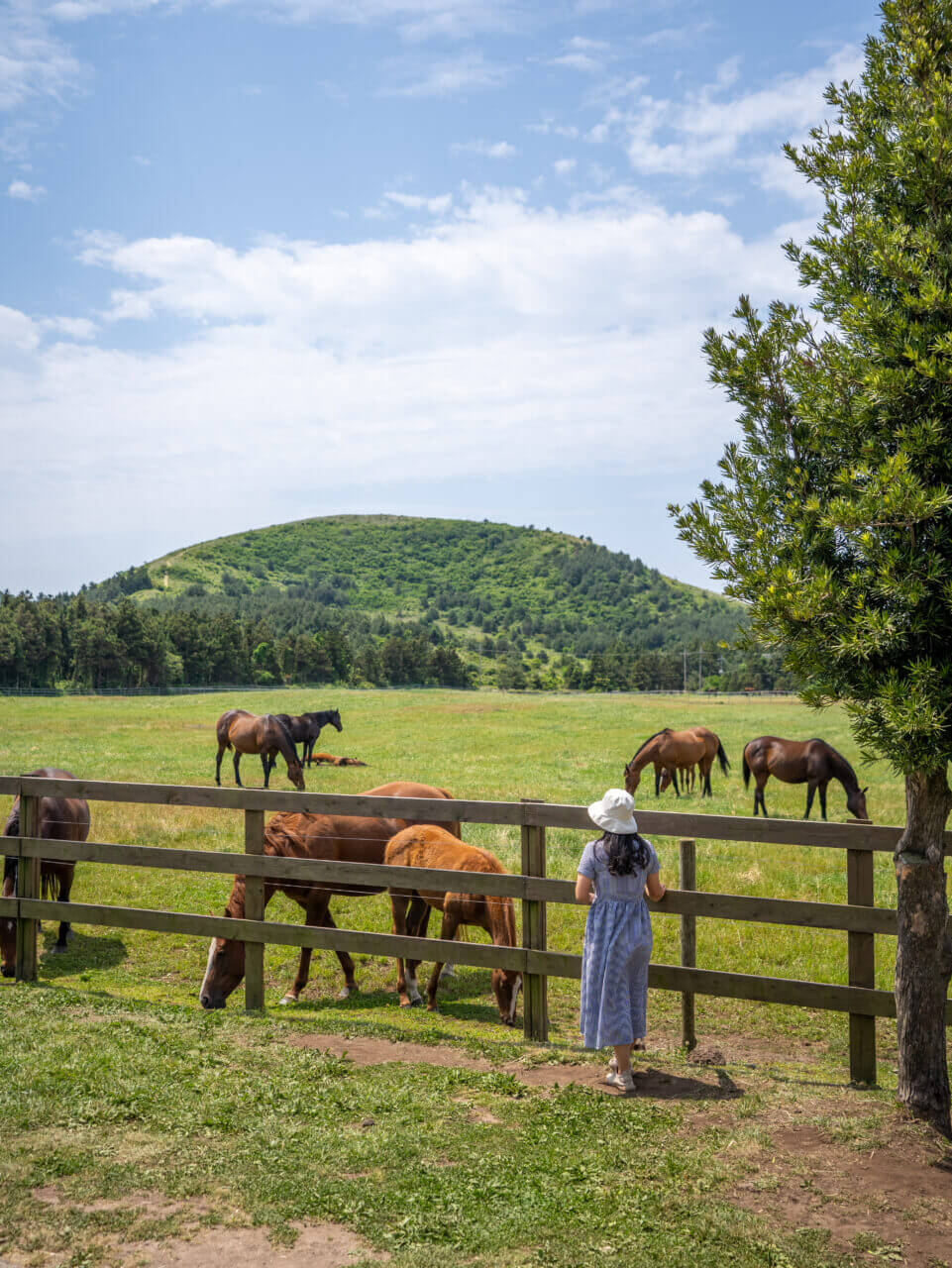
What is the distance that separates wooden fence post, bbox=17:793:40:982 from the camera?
7.69 m

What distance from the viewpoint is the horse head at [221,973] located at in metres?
7.49

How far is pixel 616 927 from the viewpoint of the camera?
5434mm

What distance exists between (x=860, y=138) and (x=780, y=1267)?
211 inches

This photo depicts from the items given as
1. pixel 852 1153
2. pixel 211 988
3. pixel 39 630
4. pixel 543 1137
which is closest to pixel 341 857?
pixel 211 988

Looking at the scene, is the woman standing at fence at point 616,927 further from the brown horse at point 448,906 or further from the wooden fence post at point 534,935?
the brown horse at point 448,906

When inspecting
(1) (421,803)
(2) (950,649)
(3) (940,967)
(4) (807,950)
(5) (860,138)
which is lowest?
(4) (807,950)

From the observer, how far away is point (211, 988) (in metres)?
7.51

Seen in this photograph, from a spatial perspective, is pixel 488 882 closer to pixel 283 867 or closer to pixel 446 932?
pixel 446 932

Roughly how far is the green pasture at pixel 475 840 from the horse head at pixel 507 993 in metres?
0.22

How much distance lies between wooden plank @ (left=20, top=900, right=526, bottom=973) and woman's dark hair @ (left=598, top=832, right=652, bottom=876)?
1081mm

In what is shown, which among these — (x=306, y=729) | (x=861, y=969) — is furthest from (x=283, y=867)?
(x=306, y=729)

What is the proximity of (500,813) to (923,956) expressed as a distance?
2.61m

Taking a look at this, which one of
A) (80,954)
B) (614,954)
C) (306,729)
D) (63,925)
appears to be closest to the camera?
(614,954)

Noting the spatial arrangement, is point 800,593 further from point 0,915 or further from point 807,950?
point 0,915
